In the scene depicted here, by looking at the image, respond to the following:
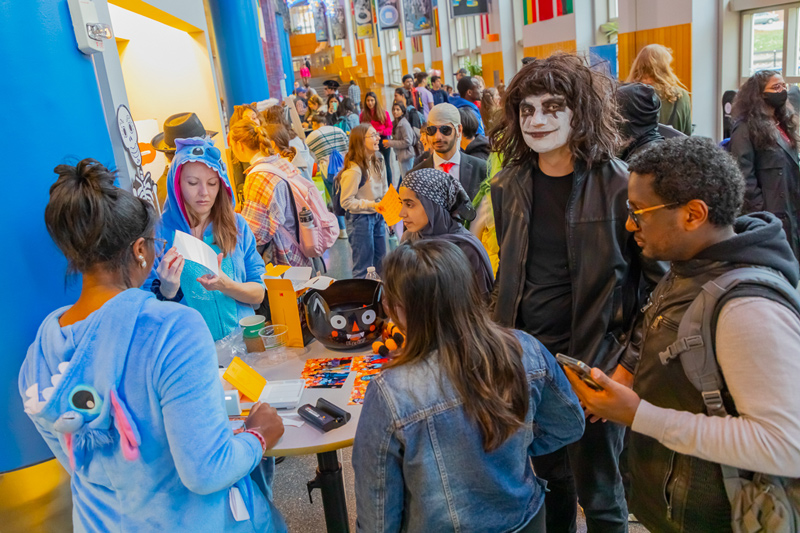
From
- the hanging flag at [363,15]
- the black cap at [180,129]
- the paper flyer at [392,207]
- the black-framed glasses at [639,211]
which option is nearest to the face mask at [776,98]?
the paper flyer at [392,207]

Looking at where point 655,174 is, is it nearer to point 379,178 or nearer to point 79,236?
point 79,236

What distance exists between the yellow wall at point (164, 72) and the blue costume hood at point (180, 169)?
2627 millimetres

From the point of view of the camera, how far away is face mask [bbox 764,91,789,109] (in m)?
3.64

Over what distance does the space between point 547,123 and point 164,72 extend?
4.35m

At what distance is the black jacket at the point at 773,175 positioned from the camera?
12.1 ft

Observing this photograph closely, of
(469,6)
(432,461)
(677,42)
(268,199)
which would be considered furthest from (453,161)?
(469,6)

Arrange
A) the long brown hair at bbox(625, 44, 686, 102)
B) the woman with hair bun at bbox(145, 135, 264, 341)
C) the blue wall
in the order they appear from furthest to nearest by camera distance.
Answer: the long brown hair at bbox(625, 44, 686, 102)
the woman with hair bun at bbox(145, 135, 264, 341)
the blue wall

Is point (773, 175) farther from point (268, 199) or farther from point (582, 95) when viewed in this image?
point (268, 199)

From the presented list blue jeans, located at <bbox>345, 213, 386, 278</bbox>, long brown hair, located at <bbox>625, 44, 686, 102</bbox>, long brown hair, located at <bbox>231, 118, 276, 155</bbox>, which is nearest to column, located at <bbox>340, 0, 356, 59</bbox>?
blue jeans, located at <bbox>345, 213, 386, 278</bbox>

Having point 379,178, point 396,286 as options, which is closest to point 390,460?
point 396,286

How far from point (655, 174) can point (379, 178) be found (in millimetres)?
3989

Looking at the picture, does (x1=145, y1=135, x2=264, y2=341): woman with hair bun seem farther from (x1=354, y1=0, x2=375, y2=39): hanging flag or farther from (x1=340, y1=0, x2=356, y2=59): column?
(x1=340, y1=0, x2=356, y2=59): column

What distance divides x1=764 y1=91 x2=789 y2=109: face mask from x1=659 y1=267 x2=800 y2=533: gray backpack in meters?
2.94

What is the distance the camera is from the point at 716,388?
4.32ft
